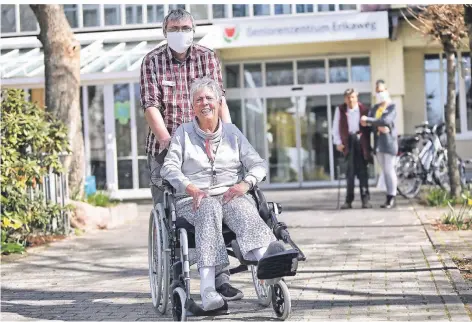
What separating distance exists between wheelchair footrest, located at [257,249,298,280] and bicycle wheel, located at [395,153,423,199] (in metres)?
11.2

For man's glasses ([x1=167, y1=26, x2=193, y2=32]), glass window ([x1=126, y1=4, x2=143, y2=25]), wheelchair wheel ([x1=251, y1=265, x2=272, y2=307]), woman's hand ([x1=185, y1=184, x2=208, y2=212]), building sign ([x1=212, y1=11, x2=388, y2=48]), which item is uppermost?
glass window ([x1=126, y1=4, x2=143, y2=25])

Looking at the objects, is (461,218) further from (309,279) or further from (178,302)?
(178,302)

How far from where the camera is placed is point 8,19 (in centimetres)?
2475

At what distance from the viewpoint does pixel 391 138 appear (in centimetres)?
1502

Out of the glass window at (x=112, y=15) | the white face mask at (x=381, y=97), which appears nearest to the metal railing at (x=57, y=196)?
the white face mask at (x=381, y=97)

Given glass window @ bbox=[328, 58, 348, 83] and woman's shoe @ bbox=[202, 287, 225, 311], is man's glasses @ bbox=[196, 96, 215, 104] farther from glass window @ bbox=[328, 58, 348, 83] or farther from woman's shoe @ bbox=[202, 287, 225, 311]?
glass window @ bbox=[328, 58, 348, 83]

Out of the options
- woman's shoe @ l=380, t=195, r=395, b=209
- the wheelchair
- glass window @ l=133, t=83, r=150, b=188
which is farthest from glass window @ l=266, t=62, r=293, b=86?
the wheelchair

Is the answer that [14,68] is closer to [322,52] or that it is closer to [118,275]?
[322,52]

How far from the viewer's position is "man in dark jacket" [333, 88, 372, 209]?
14914 mm

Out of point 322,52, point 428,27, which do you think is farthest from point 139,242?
point 322,52

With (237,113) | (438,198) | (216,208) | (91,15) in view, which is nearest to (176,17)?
(216,208)

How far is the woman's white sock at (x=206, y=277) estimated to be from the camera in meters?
6.05

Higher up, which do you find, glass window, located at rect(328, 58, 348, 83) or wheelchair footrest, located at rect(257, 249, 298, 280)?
glass window, located at rect(328, 58, 348, 83)

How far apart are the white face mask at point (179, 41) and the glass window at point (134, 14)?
17.3 meters
